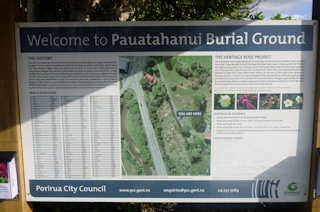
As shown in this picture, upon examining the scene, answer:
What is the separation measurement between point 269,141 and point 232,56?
0.97 m

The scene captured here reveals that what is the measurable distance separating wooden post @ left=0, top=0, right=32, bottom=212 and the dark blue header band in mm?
136

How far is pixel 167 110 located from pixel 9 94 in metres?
1.63

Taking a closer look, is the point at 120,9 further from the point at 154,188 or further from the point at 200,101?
the point at 154,188

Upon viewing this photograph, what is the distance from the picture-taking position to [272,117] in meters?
2.78

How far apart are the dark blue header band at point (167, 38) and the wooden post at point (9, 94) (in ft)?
0.45

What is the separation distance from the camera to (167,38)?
2.71m

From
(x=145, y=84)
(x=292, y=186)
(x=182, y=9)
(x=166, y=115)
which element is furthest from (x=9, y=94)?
(x=182, y=9)

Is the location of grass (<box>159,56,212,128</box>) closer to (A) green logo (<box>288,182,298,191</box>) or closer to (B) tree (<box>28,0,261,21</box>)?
(A) green logo (<box>288,182,298,191</box>)

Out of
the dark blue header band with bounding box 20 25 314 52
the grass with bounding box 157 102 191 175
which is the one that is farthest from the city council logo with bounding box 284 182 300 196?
the dark blue header band with bounding box 20 25 314 52

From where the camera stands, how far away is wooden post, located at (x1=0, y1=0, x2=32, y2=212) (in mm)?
2689

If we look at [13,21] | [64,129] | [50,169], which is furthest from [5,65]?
[50,169]

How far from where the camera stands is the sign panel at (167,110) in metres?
2.71

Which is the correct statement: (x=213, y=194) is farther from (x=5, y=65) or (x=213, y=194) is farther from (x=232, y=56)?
(x=5, y=65)

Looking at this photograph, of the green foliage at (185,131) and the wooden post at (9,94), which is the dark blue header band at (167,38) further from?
the green foliage at (185,131)
